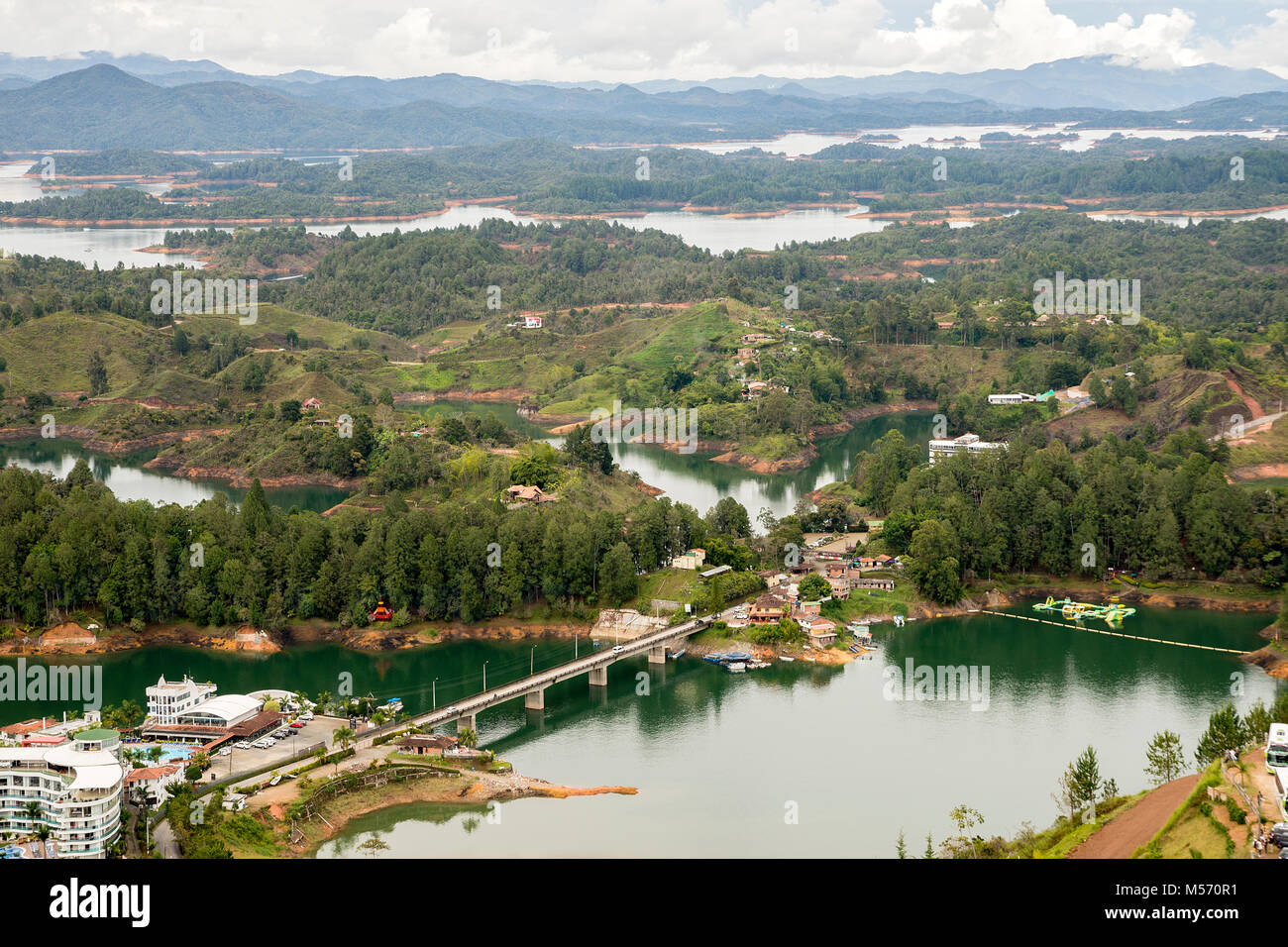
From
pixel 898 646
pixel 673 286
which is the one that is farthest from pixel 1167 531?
pixel 673 286

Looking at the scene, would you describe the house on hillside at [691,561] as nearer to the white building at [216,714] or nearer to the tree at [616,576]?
the tree at [616,576]

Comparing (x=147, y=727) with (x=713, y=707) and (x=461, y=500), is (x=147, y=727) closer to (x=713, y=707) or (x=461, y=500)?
(x=713, y=707)

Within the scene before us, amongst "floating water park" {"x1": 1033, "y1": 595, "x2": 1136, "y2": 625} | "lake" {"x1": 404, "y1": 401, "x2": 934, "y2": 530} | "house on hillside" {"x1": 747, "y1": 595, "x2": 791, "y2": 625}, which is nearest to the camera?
"house on hillside" {"x1": 747, "y1": 595, "x2": 791, "y2": 625}
